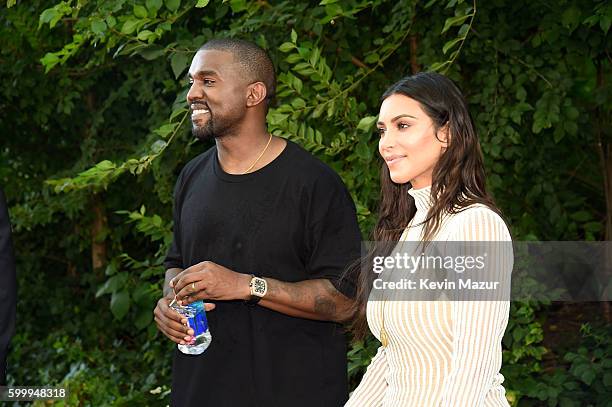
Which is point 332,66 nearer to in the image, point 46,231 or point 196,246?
point 196,246

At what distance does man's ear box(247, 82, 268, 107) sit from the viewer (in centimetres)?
352

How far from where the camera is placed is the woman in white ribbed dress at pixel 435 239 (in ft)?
7.95

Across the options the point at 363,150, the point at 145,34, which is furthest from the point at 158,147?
the point at 363,150

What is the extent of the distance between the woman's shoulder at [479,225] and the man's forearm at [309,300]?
85 centimetres

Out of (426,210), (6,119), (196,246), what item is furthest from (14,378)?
(426,210)

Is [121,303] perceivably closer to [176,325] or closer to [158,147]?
[158,147]

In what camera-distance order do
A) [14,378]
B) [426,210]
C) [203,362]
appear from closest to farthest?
[426,210]
[203,362]
[14,378]

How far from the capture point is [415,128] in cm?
268

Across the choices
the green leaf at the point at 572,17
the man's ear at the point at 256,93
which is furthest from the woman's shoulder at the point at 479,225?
the green leaf at the point at 572,17

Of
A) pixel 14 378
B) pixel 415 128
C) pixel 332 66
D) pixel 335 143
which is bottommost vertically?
pixel 14 378

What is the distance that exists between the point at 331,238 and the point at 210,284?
1.38 feet

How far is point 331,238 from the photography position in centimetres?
338

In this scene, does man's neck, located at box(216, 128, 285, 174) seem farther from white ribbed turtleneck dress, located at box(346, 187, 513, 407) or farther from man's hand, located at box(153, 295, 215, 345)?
white ribbed turtleneck dress, located at box(346, 187, 513, 407)

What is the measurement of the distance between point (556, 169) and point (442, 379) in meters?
3.63
